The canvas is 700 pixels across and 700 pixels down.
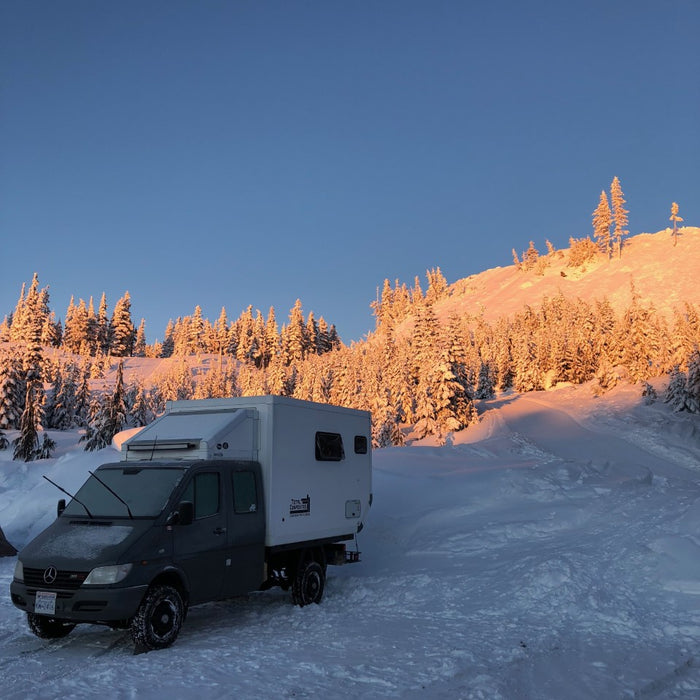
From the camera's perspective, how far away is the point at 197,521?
9.12 m

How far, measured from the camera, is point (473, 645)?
842 centimetres

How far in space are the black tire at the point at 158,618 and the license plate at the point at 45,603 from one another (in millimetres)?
1043

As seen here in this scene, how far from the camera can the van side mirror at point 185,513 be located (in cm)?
855

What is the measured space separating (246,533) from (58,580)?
2972 mm

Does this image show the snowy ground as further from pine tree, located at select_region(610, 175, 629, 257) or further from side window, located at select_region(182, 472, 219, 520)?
pine tree, located at select_region(610, 175, 629, 257)

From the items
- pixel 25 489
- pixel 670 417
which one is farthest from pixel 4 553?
pixel 670 417

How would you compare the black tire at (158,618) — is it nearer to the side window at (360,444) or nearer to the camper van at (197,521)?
the camper van at (197,521)

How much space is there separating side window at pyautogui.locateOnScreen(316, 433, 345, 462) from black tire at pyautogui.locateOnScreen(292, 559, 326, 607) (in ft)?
6.63

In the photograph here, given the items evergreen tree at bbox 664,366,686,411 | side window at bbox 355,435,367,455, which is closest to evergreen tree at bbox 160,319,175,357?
evergreen tree at bbox 664,366,686,411

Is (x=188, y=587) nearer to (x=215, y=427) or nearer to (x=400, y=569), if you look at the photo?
(x=215, y=427)

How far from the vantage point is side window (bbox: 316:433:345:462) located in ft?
39.4

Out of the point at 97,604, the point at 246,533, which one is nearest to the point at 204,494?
the point at 246,533

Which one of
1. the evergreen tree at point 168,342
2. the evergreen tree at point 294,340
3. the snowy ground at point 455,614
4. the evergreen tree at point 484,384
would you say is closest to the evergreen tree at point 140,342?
the evergreen tree at point 168,342

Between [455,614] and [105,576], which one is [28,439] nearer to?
[105,576]
